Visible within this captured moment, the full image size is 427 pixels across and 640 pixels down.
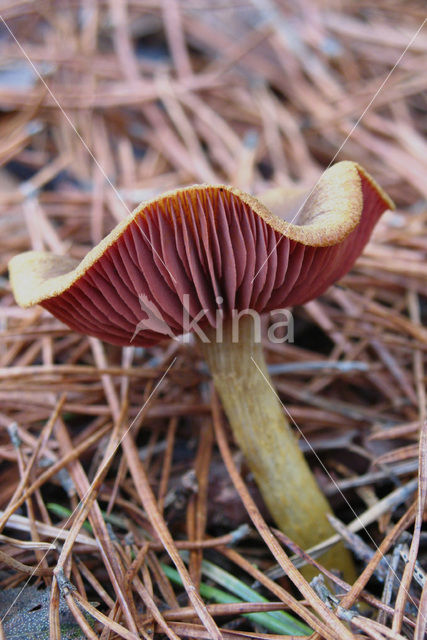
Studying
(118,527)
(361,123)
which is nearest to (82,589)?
(118,527)

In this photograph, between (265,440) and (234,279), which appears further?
(265,440)

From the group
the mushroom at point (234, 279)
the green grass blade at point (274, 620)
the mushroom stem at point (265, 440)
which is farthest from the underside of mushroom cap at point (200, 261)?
the green grass blade at point (274, 620)

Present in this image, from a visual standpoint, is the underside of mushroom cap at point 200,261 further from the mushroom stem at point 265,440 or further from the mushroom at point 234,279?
the mushroom stem at point 265,440

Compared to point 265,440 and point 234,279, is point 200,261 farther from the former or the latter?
point 265,440

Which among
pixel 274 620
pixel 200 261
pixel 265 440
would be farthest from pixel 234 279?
pixel 274 620

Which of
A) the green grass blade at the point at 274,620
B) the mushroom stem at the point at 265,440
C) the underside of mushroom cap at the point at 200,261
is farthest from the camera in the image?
the mushroom stem at the point at 265,440
